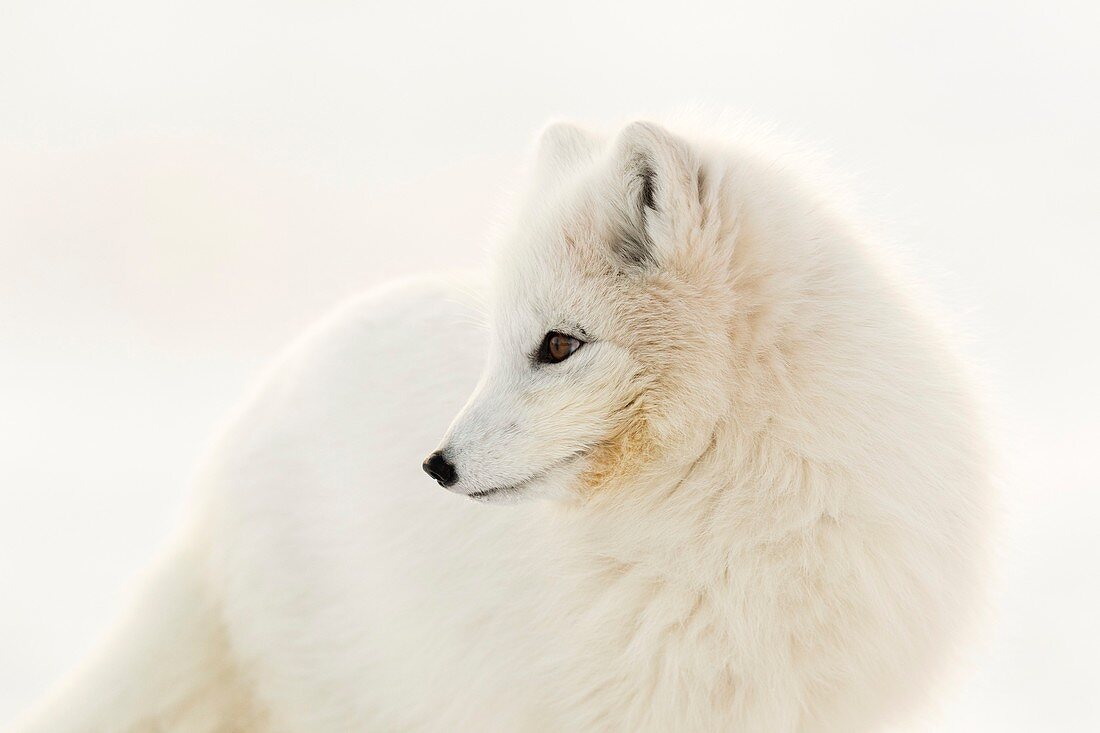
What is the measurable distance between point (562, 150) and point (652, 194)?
22cm

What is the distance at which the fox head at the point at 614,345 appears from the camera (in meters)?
1.25

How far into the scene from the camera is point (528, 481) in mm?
1268

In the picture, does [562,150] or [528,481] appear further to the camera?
[562,150]

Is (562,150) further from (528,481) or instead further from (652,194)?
(528,481)

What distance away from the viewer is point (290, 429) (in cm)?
184

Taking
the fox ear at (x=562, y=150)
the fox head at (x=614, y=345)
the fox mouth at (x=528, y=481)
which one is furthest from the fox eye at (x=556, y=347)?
the fox ear at (x=562, y=150)

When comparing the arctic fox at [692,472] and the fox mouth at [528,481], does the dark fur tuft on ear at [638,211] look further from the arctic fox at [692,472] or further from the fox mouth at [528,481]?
the fox mouth at [528,481]

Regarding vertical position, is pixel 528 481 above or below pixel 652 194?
below

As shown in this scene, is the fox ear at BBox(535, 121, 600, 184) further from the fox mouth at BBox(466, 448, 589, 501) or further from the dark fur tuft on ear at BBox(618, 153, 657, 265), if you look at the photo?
the fox mouth at BBox(466, 448, 589, 501)

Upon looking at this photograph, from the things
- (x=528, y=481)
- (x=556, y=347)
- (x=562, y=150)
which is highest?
(x=562, y=150)

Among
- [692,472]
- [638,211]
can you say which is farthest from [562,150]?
[692,472]

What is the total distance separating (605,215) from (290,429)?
0.78 m

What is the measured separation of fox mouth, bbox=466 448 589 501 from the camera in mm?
1263

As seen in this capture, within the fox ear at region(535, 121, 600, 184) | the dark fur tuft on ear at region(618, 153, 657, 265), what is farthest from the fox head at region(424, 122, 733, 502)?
the fox ear at region(535, 121, 600, 184)
